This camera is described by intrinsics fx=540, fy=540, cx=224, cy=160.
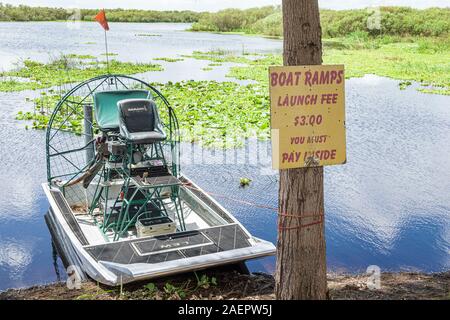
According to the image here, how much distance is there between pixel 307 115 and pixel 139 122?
339 centimetres

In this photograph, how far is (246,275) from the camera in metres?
5.62

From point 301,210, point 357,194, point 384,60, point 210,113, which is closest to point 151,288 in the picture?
point 301,210

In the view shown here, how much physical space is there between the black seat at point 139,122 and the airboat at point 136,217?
0.04 feet

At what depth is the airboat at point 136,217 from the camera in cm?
532

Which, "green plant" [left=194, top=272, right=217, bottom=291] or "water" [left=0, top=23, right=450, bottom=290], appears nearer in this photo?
"green plant" [left=194, top=272, right=217, bottom=291]

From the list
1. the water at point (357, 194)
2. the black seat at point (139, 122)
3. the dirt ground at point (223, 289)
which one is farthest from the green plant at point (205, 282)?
the black seat at point (139, 122)

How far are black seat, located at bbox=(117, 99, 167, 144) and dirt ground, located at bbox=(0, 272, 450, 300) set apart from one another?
5.89 ft

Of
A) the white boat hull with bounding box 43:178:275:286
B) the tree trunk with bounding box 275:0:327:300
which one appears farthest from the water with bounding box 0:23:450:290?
the tree trunk with bounding box 275:0:327:300

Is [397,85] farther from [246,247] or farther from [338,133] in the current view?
[338,133]

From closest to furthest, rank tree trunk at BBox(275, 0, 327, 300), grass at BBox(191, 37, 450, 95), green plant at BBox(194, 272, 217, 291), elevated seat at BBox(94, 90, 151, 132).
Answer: tree trunk at BBox(275, 0, 327, 300) < green plant at BBox(194, 272, 217, 291) < elevated seat at BBox(94, 90, 151, 132) < grass at BBox(191, 37, 450, 95)

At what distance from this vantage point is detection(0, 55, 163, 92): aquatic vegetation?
18.4 metres

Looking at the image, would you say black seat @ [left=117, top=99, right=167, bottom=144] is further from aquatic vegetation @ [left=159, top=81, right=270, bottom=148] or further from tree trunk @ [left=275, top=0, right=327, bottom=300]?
aquatic vegetation @ [left=159, top=81, right=270, bottom=148]

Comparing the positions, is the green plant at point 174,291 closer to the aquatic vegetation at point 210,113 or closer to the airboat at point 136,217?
the airboat at point 136,217

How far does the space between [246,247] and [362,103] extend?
40.1 feet
